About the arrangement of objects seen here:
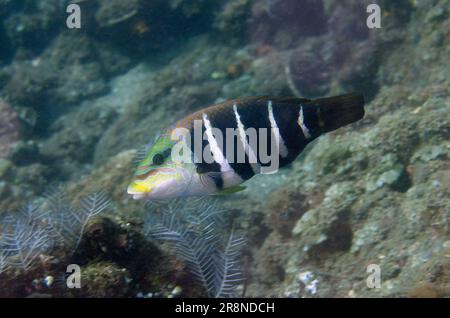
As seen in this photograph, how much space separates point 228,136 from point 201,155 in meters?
0.20

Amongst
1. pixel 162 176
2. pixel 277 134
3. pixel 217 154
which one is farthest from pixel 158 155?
pixel 277 134

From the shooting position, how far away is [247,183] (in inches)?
260

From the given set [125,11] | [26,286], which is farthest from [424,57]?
[125,11]

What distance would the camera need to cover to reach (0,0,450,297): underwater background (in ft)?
10.4

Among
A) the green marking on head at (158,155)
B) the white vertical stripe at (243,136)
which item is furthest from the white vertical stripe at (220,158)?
the green marking on head at (158,155)

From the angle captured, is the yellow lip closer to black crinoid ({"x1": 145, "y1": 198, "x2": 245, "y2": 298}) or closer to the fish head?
the fish head

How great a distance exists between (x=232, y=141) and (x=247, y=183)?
14.2 ft

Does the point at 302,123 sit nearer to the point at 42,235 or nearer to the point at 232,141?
the point at 232,141

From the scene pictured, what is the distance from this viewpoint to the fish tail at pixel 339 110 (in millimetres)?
2262

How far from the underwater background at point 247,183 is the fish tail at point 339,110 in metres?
1.34

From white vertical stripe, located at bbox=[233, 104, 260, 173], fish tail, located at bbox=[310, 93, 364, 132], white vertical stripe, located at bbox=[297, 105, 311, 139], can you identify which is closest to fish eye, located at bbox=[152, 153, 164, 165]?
white vertical stripe, located at bbox=[233, 104, 260, 173]

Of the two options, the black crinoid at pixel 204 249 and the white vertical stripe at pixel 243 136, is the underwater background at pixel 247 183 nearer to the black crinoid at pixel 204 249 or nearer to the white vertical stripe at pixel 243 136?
the black crinoid at pixel 204 249

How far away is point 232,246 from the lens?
3.44m
